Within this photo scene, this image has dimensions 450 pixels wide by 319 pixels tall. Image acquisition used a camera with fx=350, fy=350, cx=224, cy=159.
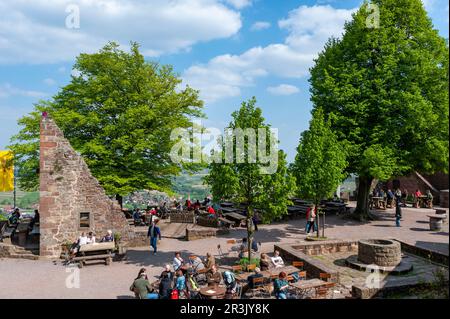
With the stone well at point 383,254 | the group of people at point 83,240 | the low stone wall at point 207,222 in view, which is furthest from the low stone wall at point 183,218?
the stone well at point 383,254

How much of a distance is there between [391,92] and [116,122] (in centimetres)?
1723

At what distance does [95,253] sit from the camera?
16.8 metres

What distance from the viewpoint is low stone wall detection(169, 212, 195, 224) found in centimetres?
2515

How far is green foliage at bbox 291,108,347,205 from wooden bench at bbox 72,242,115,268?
10.0m

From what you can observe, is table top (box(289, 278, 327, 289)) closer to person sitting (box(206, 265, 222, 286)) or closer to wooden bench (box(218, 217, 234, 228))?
person sitting (box(206, 265, 222, 286))

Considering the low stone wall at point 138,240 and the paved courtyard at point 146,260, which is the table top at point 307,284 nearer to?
the paved courtyard at point 146,260

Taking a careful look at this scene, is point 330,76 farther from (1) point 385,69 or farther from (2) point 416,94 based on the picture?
(2) point 416,94

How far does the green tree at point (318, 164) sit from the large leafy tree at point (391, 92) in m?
2.09

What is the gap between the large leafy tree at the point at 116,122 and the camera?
71.0 ft

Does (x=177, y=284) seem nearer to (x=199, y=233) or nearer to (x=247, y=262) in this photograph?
(x=247, y=262)

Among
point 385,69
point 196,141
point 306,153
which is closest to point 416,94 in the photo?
point 385,69

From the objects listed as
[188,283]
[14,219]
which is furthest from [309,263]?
[14,219]

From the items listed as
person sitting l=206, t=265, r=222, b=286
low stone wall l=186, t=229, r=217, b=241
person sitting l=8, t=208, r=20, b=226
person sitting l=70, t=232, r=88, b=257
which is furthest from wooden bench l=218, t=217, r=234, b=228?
person sitting l=8, t=208, r=20, b=226
